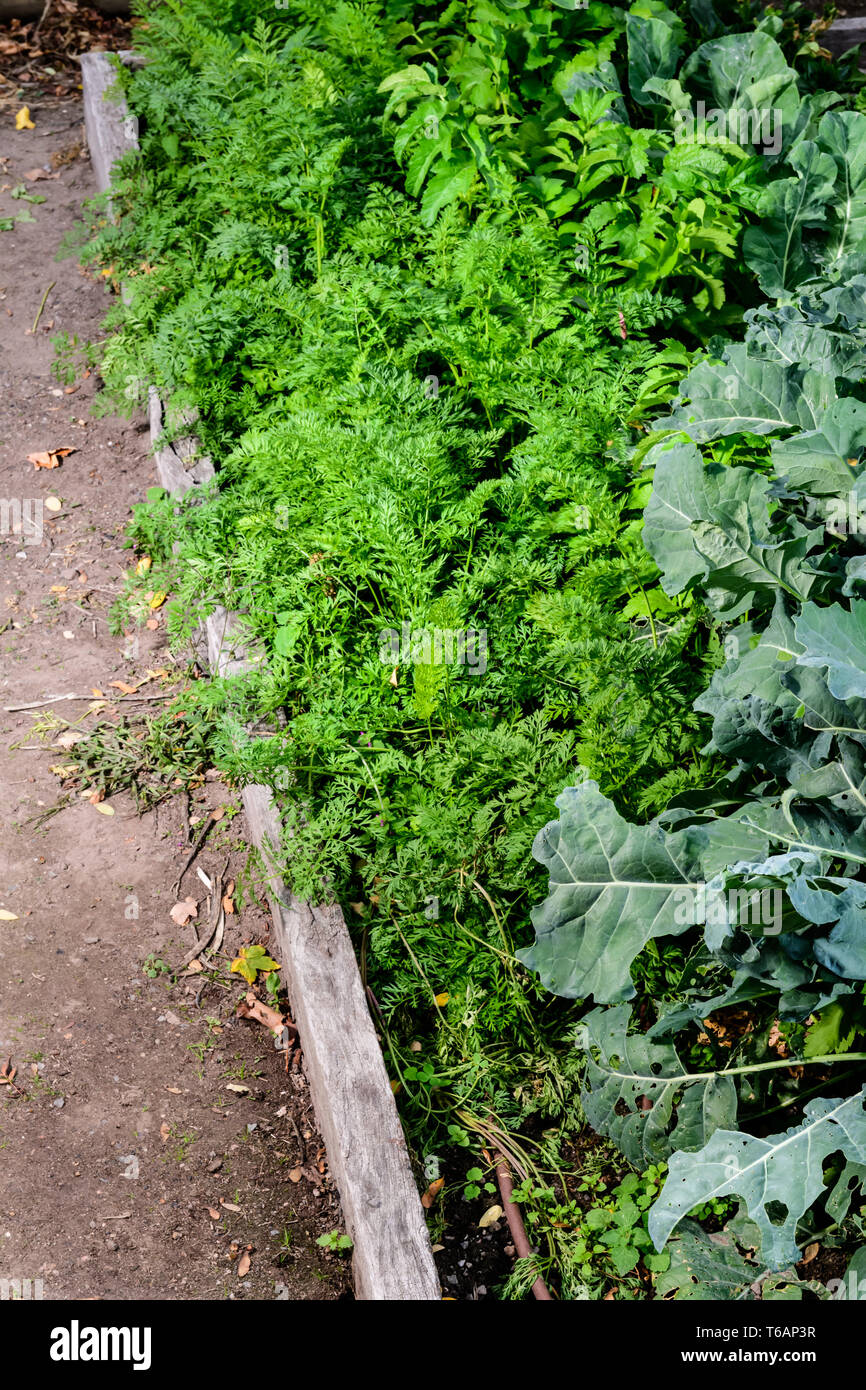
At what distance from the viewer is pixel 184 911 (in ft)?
11.2

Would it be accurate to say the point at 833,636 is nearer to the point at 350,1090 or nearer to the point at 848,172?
the point at 350,1090

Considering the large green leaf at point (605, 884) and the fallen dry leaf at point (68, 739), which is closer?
the large green leaf at point (605, 884)

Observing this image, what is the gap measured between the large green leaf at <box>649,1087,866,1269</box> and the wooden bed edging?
0.58 meters

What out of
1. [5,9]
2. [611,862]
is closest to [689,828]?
[611,862]

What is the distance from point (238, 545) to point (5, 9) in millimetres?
5936

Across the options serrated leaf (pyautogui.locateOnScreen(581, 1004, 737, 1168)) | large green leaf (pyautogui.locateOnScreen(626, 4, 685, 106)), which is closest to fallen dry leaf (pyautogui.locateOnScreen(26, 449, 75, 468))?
large green leaf (pyautogui.locateOnScreen(626, 4, 685, 106))

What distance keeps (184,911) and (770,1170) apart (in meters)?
1.95

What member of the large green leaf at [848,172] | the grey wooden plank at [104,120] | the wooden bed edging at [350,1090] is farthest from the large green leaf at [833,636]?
the grey wooden plank at [104,120]

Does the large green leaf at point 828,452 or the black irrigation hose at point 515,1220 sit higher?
the large green leaf at point 828,452

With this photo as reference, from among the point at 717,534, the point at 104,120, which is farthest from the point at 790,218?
the point at 104,120

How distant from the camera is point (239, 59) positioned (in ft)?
A: 15.3

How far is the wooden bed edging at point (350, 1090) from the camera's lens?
2.39 meters

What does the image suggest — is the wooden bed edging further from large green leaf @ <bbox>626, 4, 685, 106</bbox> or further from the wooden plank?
the wooden plank

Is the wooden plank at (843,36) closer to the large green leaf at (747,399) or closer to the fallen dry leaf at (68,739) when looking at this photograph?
the large green leaf at (747,399)
